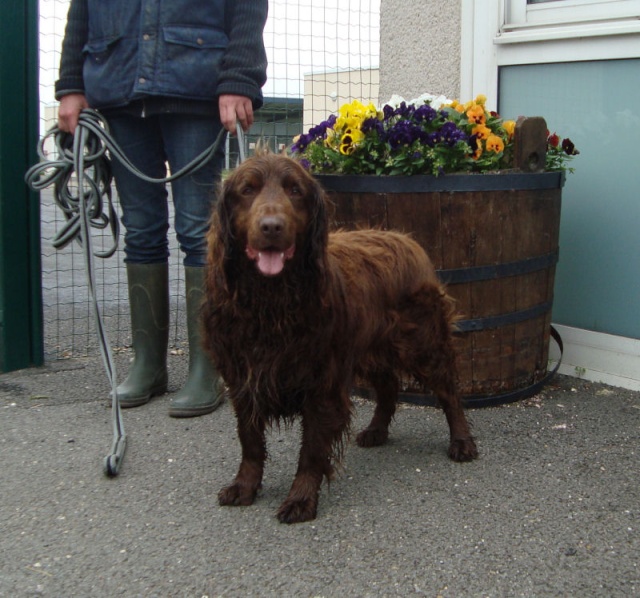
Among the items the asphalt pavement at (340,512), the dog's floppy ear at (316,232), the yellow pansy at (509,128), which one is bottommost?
the asphalt pavement at (340,512)

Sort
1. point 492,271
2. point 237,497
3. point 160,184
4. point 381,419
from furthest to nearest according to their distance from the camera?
point 160,184
point 492,271
point 381,419
point 237,497

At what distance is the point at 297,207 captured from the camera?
Result: 2.62 m

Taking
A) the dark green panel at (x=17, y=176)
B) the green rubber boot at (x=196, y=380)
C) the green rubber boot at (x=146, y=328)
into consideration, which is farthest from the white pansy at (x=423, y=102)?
the dark green panel at (x=17, y=176)

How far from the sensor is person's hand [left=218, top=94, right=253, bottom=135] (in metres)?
3.66

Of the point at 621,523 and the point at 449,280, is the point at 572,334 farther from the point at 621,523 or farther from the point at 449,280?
the point at 621,523

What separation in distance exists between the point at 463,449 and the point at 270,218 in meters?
1.43

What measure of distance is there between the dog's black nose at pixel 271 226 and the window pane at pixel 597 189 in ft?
8.18

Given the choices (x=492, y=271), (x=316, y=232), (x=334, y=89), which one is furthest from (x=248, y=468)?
(x=334, y=89)

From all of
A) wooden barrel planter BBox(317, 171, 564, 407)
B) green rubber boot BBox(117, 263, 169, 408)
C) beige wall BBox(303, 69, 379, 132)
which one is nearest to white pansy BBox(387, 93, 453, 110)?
wooden barrel planter BBox(317, 171, 564, 407)

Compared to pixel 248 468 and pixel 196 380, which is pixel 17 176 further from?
pixel 248 468

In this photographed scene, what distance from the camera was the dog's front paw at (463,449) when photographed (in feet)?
11.1

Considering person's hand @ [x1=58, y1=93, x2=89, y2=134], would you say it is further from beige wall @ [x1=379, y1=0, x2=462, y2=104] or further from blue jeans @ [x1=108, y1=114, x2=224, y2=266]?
beige wall @ [x1=379, y1=0, x2=462, y2=104]

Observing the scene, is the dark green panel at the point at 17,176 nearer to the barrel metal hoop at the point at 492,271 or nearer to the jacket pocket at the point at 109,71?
the jacket pocket at the point at 109,71

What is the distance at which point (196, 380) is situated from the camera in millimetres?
4008
